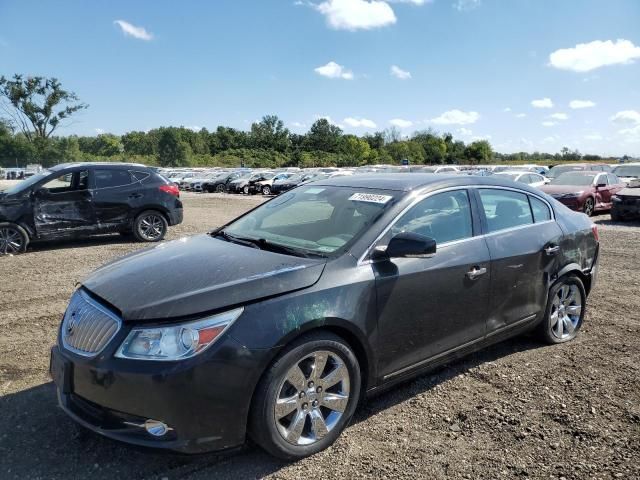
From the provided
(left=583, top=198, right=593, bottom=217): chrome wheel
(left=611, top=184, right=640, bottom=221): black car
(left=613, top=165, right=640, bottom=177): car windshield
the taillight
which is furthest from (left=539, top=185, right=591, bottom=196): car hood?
the taillight

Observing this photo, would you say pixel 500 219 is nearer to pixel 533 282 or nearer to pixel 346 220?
pixel 533 282

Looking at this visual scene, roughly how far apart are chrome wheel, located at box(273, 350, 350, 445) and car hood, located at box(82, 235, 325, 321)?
1.52 feet

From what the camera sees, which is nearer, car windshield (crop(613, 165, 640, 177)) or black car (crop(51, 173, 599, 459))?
black car (crop(51, 173, 599, 459))

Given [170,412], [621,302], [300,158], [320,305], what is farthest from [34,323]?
[300,158]

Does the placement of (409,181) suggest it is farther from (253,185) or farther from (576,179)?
(253,185)

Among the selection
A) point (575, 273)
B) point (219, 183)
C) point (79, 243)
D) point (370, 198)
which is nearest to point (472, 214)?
point (370, 198)

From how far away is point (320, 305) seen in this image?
278 cm

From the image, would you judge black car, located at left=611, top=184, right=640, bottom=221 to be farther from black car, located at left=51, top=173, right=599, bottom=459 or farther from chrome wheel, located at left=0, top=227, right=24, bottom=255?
chrome wheel, located at left=0, top=227, right=24, bottom=255

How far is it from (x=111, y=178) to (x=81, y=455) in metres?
7.96

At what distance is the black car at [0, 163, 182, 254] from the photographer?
9.19 meters

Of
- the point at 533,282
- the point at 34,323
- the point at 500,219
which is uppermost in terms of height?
the point at 500,219

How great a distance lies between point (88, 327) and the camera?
9.05ft

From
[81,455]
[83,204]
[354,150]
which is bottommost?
[81,455]

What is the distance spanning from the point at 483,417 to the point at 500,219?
5.25ft
